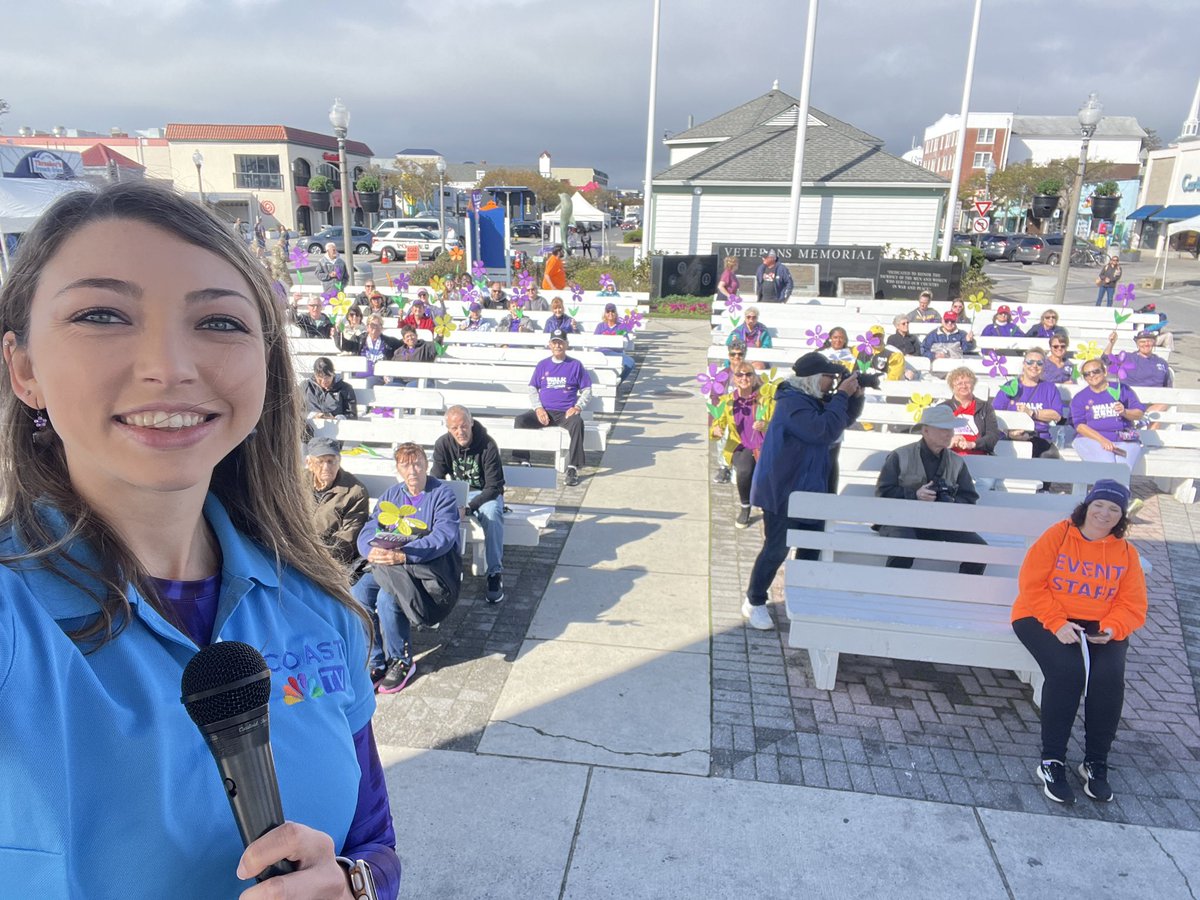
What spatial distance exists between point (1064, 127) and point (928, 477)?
86.4m

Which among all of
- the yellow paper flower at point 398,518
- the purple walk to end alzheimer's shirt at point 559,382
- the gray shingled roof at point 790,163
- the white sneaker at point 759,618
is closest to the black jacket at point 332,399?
the purple walk to end alzheimer's shirt at point 559,382

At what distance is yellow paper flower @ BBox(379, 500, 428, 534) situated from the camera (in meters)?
4.32

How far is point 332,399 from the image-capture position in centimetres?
741

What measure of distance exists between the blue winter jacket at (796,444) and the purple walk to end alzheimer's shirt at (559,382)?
331 centimetres

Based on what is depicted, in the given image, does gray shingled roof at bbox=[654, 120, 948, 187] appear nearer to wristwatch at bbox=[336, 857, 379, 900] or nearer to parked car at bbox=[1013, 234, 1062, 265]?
parked car at bbox=[1013, 234, 1062, 265]

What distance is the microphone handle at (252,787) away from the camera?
0.81 meters

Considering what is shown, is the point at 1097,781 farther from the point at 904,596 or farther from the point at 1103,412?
the point at 1103,412

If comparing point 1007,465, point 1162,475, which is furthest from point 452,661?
point 1162,475

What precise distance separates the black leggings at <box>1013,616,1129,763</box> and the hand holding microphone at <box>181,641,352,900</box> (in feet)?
12.2

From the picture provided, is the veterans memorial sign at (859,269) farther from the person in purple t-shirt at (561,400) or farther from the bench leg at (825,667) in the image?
the bench leg at (825,667)

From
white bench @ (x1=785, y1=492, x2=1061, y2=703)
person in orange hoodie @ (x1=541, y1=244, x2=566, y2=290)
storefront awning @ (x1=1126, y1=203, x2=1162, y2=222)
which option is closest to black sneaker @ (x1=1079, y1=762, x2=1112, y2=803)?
white bench @ (x1=785, y1=492, x2=1061, y2=703)

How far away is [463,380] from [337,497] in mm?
4178

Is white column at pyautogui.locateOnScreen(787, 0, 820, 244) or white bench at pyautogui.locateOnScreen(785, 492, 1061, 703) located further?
white column at pyautogui.locateOnScreen(787, 0, 820, 244)

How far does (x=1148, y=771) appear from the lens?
362 cm
